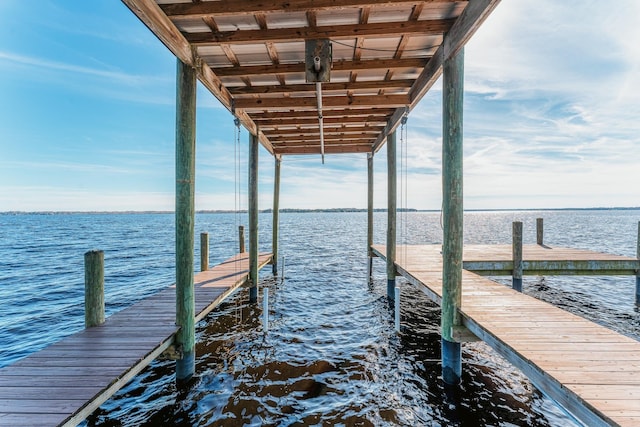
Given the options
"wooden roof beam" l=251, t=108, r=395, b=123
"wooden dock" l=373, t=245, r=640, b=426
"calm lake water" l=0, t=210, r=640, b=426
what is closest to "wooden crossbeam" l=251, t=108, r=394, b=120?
"wooden roof beam" l=251, t=108, r=395, b=123

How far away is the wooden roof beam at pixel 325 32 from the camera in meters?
4.52

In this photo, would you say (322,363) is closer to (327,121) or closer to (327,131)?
(327,121)

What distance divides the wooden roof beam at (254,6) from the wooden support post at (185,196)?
92cm

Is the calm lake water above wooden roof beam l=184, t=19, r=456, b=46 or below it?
below

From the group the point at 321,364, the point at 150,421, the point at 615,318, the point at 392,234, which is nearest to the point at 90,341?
the point at 150,421

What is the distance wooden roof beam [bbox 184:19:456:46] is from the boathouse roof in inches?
0.5

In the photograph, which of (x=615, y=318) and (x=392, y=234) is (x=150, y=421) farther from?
(x=615, y=318)

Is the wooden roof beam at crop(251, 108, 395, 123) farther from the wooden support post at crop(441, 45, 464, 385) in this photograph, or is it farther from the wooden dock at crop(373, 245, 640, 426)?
the wooden dock at crop(373, 245, 640, 426)

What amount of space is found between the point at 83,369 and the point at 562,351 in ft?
18.6

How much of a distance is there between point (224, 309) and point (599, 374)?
29.8 feet

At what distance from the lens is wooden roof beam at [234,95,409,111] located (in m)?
7.06

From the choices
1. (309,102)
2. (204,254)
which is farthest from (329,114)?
(204,254)

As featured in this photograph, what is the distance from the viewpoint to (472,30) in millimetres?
3951

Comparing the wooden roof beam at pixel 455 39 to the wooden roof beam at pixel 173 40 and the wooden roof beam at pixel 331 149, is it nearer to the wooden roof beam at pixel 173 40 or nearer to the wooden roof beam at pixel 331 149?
the wooden roof beam at pixel 173 40
